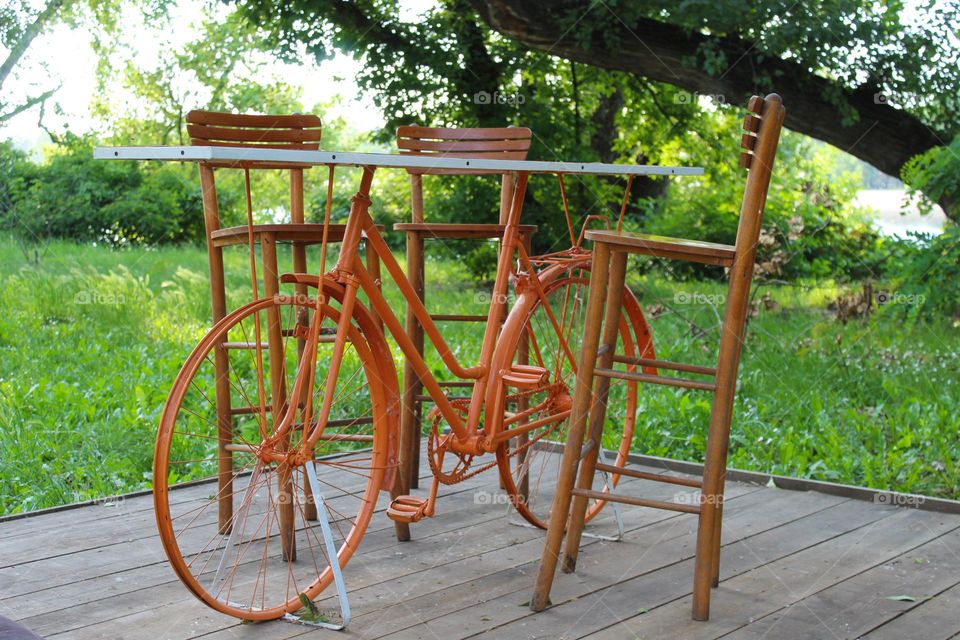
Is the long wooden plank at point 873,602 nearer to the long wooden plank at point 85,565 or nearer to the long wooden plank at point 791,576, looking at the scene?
the long wooden plank at point 791,576

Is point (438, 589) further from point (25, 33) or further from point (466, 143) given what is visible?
point (25, 33)

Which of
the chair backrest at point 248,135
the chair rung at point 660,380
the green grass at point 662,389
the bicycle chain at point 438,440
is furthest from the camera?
the green grass at point 662,389

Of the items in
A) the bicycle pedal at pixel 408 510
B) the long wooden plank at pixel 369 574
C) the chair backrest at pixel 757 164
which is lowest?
the long wooden plank at pixel 369 574

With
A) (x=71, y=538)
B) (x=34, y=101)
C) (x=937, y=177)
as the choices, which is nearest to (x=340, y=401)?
(x=71, y=538)

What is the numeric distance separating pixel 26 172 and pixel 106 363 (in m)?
6.39

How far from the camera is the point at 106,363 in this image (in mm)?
5477

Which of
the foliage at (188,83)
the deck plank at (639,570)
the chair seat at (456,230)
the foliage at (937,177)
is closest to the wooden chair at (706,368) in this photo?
the deck plank at (639,570)

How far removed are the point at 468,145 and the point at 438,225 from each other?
Answer: 31cm

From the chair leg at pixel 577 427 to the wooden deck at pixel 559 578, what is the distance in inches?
3.7

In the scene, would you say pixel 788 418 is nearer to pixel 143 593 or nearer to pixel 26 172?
pixel 143 593

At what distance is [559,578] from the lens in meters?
2.73

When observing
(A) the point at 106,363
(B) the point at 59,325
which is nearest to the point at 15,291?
(B) the point at 59,325

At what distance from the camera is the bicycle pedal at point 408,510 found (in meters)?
2.64

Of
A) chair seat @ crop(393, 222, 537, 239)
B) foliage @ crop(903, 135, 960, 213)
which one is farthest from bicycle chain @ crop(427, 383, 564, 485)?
foliage @ crop(903, 135, 960, 213)
